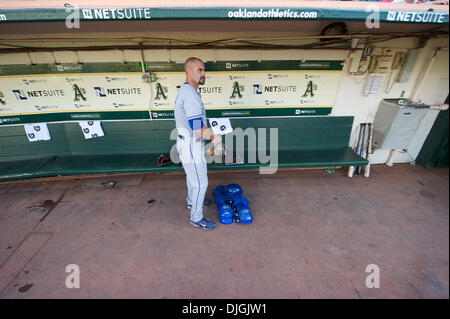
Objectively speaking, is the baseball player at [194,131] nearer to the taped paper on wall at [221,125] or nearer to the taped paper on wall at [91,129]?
the taped paper on wall at [221,125]

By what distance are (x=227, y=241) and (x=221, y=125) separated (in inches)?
78.6

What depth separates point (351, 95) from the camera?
3797mm

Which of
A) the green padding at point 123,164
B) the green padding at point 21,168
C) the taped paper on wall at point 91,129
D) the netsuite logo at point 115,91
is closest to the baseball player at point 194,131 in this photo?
the green padding at point 123,164

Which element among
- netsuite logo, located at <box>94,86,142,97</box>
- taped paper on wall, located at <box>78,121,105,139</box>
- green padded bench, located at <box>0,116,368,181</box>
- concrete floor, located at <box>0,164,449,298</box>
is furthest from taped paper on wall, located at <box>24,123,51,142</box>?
netsuite logo, located at <box>94,86,142,97</box>

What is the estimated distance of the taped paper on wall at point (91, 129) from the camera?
143 inches

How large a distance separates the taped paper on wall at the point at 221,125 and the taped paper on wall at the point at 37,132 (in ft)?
9.12

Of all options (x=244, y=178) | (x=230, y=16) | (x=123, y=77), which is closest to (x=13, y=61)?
(x=123, y=77)

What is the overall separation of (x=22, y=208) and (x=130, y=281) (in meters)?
2.32

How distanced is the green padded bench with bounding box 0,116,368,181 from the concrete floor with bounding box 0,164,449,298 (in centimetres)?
40

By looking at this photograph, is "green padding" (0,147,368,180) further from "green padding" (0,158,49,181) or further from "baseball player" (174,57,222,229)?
"baseball player" (174,57,222,229)

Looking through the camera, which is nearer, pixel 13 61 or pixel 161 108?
pixel 13 61

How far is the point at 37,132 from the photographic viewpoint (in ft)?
11.8

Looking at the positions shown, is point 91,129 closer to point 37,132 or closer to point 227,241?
point 37,132

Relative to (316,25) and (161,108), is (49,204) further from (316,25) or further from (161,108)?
(316,25)
